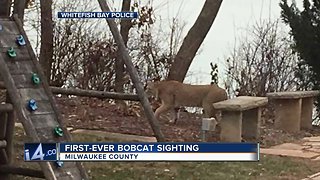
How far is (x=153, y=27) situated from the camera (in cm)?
1456

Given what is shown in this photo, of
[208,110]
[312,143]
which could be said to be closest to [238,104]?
[208,110]

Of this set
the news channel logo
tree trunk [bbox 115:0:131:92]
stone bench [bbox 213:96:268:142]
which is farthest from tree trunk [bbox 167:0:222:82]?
the news channel logo

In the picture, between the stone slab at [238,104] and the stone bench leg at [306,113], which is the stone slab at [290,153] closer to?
the stone slab at [238,104]

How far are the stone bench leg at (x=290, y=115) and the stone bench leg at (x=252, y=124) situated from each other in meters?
1.39

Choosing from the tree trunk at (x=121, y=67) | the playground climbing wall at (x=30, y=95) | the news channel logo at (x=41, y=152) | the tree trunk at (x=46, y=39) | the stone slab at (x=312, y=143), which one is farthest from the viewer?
the tree trunk at (x=121, y=67)

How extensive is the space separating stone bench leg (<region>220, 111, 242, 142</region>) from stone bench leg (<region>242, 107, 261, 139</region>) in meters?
0.73

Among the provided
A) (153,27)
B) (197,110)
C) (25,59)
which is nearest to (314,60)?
(197,110)

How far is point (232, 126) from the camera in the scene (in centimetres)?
971

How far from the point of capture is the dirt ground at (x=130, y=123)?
989 cm

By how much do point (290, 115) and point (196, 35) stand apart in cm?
201

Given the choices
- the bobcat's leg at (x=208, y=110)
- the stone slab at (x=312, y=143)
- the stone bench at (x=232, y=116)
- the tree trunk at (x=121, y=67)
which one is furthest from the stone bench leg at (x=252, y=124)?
the tree trunk at (x=121, y=67)

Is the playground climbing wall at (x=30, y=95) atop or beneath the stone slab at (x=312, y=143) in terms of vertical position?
atop

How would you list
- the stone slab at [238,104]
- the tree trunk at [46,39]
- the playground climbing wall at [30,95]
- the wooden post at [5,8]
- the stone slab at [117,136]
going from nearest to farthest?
1. the playground climbing wall at [30,95]
2. the wooden post at [5,8]
3. the stone slab at [117,136]
4. the stone slab at [238,104]
5. the tree trunk at [46,39]

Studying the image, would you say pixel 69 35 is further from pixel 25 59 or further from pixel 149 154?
pixel 149 154
